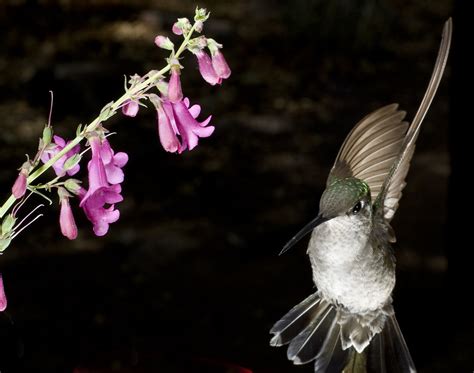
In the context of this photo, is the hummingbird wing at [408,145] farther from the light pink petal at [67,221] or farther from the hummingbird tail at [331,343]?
the light pink petal at [67,221]

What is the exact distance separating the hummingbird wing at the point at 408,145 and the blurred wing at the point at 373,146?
0.02 metres

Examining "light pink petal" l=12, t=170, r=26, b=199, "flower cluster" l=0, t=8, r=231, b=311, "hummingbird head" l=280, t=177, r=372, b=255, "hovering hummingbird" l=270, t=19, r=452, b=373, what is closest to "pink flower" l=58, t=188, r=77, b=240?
"flower cluster" l=0, t=8, r=231, b=311

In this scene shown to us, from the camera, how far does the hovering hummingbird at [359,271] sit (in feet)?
4.25

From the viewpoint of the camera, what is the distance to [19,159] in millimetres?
4449

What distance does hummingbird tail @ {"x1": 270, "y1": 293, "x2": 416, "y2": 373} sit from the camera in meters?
1.40

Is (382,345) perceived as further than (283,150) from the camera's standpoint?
No

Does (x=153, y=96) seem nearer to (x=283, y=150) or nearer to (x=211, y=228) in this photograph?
(x=211, y=228)

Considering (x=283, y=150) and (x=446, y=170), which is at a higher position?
(x=283, y=150)

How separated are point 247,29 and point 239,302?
3.01 m

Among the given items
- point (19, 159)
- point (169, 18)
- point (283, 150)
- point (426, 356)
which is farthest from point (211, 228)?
point (169, 18)

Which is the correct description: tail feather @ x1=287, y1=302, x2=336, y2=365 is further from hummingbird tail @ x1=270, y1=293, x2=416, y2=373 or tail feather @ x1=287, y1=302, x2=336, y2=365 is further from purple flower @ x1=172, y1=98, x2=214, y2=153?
purple flower @ x1=172, y1=98, x2=214, y2=153

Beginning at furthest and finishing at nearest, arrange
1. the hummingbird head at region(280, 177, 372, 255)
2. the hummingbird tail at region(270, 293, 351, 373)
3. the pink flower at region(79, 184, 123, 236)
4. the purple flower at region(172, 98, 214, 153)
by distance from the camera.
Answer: the hummingbird tail at region(270, 293, 351, 373) < the hummingbird head at region(280, 177, 372, 255) < the purple flower at region(172, 98, 214, 153) < the pink flower at region(79, 184, 123, 236)

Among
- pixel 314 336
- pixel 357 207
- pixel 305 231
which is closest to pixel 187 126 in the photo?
pixel 305 231

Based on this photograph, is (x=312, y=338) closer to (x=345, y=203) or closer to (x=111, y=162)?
→ (x=345, y=203)
